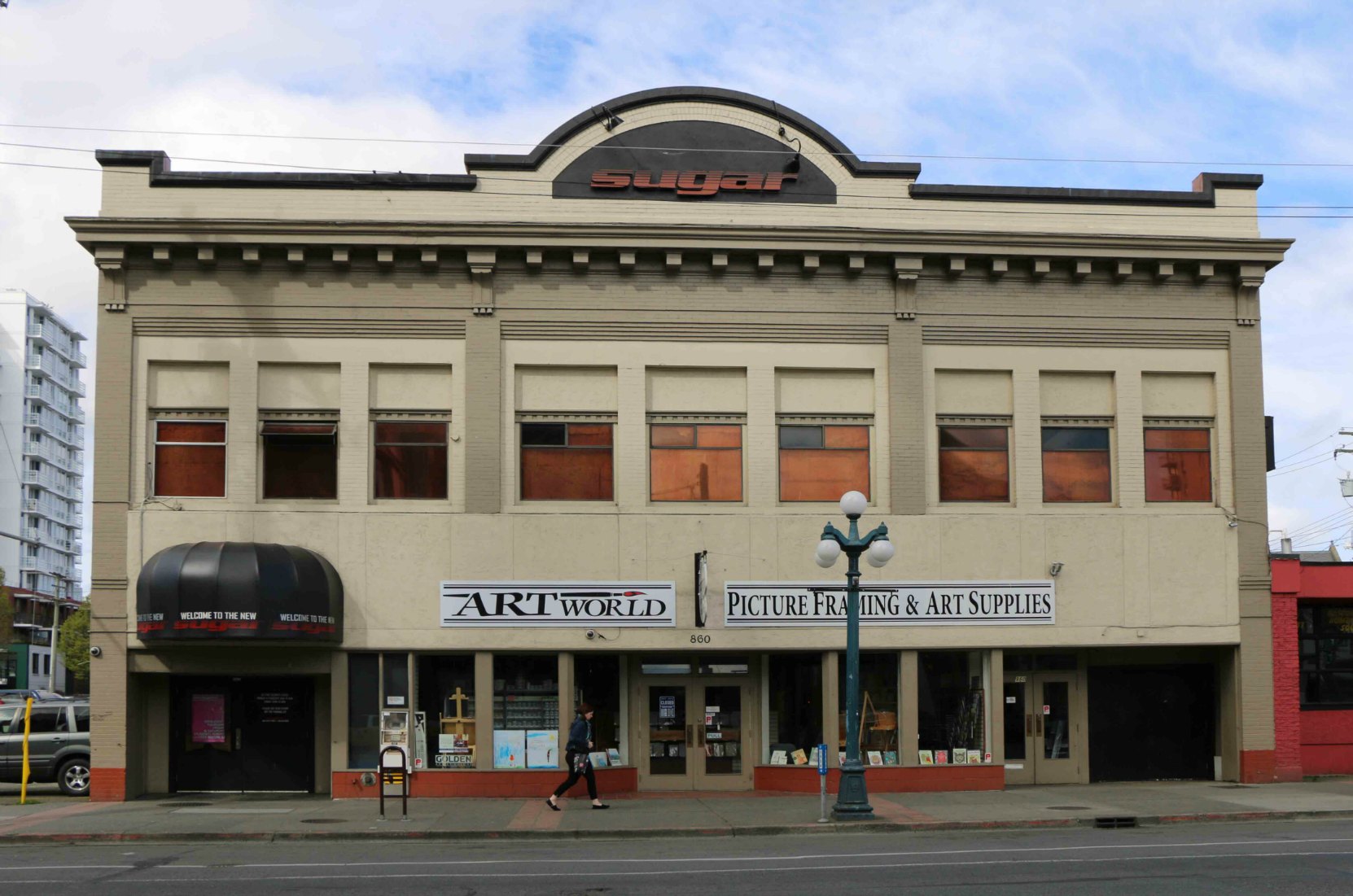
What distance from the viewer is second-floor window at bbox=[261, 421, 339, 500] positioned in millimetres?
24219

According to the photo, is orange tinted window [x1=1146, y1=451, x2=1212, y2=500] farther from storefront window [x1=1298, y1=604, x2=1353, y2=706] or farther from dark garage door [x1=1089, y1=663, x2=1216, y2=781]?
storefront window [x1=1298, y1=604, x2=1353, y2=706]

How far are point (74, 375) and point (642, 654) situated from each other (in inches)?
4893

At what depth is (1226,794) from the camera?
23203 millimetres

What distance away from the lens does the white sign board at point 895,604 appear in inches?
952

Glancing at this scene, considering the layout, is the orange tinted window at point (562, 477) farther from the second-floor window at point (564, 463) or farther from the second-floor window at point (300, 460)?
the second-floor window at point (300, 460)

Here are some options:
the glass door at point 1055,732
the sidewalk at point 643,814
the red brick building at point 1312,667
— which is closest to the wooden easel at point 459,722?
the sidewalk at point 643,814

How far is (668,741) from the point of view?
24719mm

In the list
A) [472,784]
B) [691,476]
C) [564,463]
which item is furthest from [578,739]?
[691,476]

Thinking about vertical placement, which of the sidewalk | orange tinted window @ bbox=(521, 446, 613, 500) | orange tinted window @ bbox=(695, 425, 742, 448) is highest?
orange tinted window @ bbox=(695, 425, 742, 448)

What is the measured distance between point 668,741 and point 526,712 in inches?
103

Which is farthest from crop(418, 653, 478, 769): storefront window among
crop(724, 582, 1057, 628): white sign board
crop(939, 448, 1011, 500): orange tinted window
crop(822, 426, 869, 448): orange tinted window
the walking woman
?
crop(939, 448, 1011, 500): orange tinted window

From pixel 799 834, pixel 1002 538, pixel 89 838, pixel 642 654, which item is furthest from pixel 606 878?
pixel 1002 538

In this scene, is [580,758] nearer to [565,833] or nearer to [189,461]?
[565,833]

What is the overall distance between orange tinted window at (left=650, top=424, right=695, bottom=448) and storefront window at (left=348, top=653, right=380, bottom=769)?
244 inches
